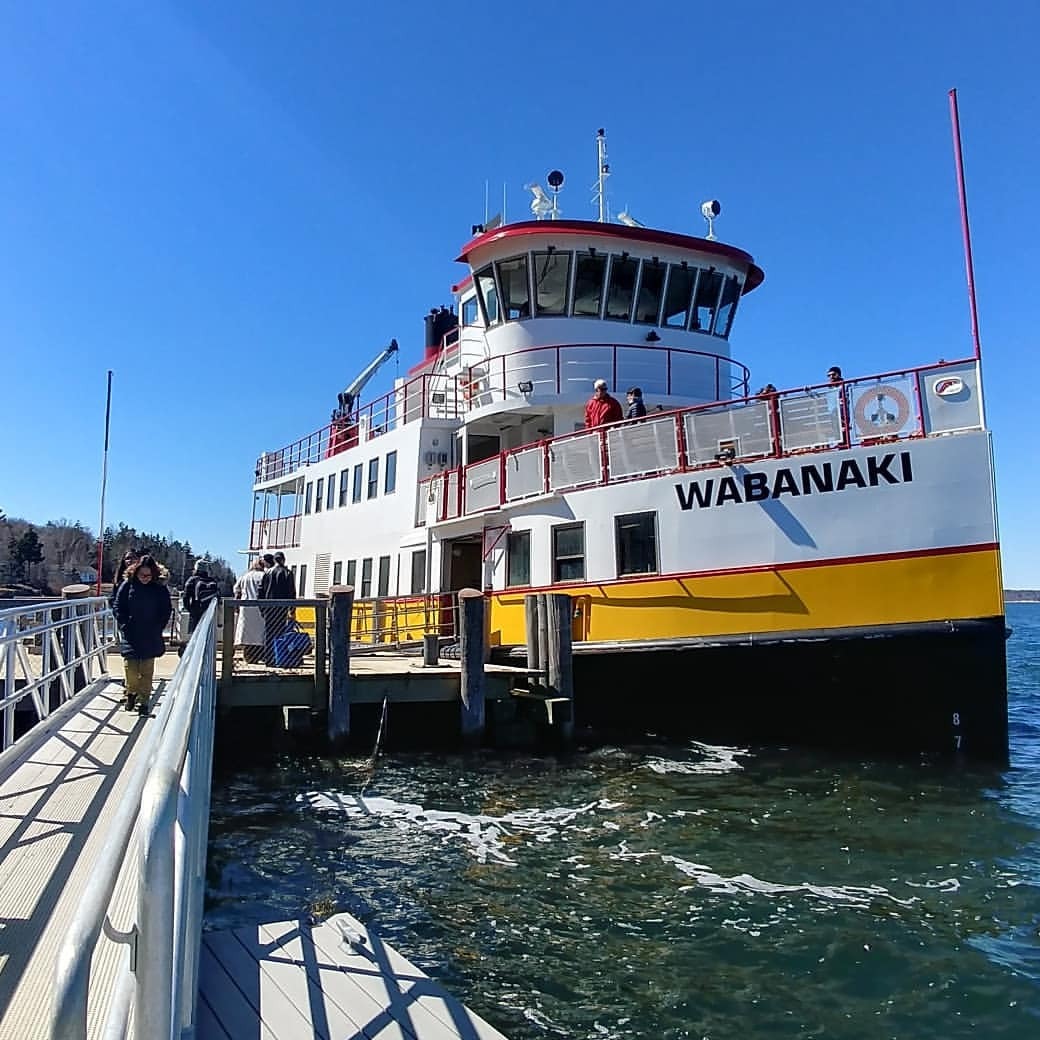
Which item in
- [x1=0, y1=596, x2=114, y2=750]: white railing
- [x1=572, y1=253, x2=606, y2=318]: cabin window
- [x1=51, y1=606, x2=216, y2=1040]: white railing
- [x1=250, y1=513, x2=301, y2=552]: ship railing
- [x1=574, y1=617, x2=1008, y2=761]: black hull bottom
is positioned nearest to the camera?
[x1=51, y1=606, x2=216, y2=1040]: white railing

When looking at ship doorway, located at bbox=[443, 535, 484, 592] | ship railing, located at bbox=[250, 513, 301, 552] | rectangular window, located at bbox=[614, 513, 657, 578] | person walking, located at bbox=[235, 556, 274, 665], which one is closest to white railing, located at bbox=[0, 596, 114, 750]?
person walking, located at bbox=[235, 556, 274, 665]

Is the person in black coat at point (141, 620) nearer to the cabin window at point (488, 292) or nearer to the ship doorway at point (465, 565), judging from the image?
the ship doorway at point (465, 565)

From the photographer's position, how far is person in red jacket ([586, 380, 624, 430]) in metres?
14.0

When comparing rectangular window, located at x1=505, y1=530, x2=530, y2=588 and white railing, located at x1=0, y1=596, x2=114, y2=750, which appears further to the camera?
rectangular window, located at x1=505, y1=530, x2=530, y2=588

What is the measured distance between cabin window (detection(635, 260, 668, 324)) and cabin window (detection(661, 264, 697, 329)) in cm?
15

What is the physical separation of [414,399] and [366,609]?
4817 mm

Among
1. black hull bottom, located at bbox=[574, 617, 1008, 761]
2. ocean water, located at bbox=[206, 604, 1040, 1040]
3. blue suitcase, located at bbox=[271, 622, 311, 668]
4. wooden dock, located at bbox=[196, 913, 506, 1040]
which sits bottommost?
ocean water, located at bbox=[206, 604, 1040, 1040]

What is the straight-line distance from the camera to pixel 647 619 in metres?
12.4

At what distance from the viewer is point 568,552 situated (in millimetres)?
13703

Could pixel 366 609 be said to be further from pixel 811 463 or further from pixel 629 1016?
pixel 629 1016

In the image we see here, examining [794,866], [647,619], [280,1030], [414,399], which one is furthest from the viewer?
[414,399]

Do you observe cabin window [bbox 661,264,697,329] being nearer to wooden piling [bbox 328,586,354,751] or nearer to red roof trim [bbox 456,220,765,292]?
red roof trim [bbox 456,220,765,292]

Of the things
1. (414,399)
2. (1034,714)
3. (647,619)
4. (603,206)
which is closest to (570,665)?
(647,619)

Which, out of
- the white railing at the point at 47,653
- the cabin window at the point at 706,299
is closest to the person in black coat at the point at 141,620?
the white railing at the point at 47,653
